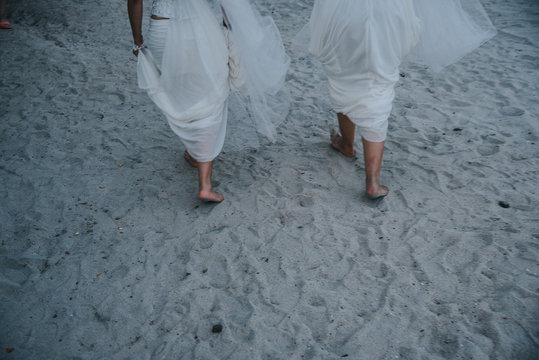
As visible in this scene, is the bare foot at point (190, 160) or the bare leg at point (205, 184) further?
the bare foot at point (190, 160)

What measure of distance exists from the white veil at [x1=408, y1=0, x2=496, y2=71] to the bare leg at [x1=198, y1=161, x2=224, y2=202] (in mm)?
1575

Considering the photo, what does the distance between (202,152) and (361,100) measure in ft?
3.52

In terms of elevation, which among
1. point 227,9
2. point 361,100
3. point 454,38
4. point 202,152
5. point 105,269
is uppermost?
point 227,9

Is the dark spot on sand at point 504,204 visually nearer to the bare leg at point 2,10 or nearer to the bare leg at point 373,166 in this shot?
the bare leg at point 373,166

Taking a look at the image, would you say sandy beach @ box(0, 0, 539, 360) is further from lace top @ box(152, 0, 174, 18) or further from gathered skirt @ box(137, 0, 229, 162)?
lace top @ box(152, 0, 174, 18)

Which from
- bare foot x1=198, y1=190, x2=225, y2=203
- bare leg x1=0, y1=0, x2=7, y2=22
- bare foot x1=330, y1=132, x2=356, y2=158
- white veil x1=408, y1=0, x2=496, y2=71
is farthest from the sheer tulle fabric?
bare leg x1=0, y1=0, x2=7, y2=22

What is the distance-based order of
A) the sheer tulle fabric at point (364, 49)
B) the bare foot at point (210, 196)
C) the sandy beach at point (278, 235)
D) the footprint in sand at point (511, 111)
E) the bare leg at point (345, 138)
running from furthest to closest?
the footprint in sand at point (511, 111) → the bare leg at point (345, 138) → the bare foot at point (210, 196) → the sheer tulle fabric at point (364, 49) → the sandy beach at point (278, 235)

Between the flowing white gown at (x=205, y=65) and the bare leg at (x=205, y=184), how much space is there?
7 cm

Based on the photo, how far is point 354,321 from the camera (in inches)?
81.1

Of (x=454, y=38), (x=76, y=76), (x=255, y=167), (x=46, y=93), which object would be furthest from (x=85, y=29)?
(x=454, y=38)

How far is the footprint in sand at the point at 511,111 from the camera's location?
3.66 metres

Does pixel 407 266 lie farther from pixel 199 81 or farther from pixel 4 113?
pixel 4 113

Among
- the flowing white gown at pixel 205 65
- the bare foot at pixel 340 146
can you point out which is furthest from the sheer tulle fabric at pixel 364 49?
the bare foot at pixel 340 146

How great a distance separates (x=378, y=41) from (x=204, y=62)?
3.32ft
